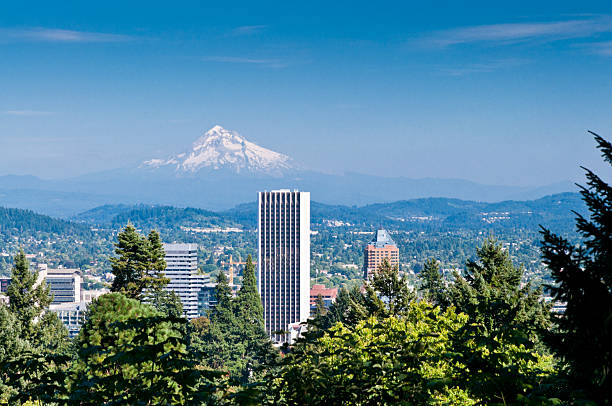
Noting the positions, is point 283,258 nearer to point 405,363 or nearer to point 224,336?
point 224,336

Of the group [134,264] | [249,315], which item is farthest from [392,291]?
[249,315]

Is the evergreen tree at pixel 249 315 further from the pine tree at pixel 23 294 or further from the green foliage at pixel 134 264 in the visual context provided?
the pine tree at pixel 23 294

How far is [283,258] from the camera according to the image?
18775cm

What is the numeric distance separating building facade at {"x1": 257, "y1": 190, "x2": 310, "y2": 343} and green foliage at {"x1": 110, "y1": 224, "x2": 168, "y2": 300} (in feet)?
482

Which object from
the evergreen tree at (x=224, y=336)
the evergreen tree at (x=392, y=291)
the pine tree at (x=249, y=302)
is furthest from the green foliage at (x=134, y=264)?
the pine tree at (x=249, y=302)

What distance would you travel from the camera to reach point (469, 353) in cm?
503

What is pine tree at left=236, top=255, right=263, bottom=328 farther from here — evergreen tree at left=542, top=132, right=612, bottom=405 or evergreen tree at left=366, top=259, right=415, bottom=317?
evergreen tree at left=542, top=132, right=612, bottom=405

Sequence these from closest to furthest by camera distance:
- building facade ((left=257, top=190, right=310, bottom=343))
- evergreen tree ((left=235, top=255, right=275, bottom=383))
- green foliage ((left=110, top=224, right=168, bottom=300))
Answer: green foliage ((left=110, top=224, right=168, bottom=300)) < evergreen tree ((left=235, top=255, right=275, bottom=383)) < building facade ((left=257, top=190, right=310, bottom=343))

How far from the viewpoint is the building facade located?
585ft

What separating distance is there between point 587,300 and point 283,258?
186 metres

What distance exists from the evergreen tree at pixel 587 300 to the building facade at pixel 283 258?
173 metres

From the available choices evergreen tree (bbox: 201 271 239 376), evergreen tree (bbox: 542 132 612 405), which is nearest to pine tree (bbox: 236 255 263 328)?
evergreen tree (bbox: 201 271 239 376)

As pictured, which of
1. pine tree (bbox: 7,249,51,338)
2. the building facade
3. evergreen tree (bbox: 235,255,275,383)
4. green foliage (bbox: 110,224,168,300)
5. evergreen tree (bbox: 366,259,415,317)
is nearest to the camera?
evergreen tree (bbox: 366,259,415,317)

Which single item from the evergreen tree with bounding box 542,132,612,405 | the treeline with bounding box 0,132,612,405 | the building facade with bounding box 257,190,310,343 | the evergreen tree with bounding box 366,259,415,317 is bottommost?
the building facade with bounding box 257,190,310,343
